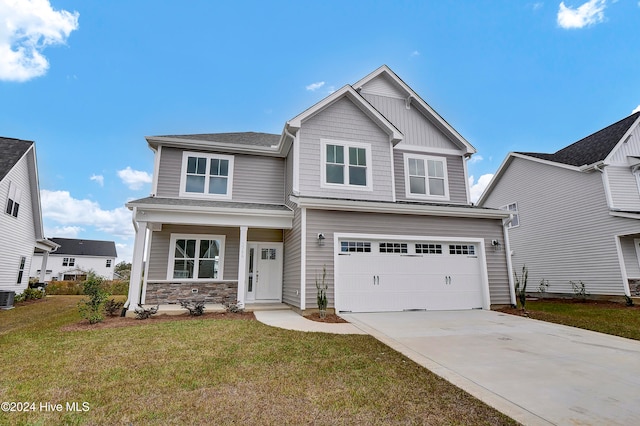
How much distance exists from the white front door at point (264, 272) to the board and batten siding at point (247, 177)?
1948 mm

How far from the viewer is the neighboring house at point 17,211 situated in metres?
14.6

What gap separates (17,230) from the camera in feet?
52.4

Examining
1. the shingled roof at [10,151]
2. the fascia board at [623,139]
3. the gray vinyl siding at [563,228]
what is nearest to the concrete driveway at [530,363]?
the gray vinyl siding at [563,228]

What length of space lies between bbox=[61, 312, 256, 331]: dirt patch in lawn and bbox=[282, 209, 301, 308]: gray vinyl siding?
5.03 ft

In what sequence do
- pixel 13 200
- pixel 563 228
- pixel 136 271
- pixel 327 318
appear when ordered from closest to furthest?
pixel 327 318
pixel 136 271
pixel 13 200
pixel 563 228

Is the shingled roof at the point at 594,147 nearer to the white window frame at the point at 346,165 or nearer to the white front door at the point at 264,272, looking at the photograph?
the white window frame at the point at 346,165

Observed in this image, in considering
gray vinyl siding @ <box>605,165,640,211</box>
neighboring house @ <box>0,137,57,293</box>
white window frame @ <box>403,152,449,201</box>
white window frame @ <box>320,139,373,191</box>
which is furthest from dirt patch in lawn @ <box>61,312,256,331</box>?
gray vinyl siding @ <box>605,165,640,211</box>

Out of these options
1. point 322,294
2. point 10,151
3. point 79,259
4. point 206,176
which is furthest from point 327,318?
point 79,259

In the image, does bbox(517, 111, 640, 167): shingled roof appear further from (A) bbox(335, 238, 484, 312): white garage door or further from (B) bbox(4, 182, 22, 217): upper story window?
(B) bbox(4, 182, 22, 217): upper story window

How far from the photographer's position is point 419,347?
5.73 meters

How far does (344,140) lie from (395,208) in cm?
337

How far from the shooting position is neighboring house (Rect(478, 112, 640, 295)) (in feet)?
44.1

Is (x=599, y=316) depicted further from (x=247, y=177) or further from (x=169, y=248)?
(x=169, y=248)

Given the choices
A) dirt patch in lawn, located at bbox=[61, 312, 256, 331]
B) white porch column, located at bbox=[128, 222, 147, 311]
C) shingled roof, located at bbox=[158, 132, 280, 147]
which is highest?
shingled roof, located at bbox=[158, 132, 280, 147]
